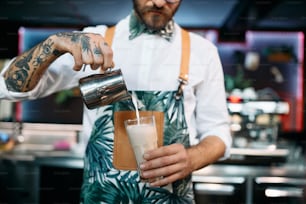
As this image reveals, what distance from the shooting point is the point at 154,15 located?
1.15 meters

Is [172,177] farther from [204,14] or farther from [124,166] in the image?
[204,14]

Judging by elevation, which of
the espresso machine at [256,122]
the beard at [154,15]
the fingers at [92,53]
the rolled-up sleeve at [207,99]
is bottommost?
the espresso machine at [256,122]

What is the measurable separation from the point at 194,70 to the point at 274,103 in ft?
8.45

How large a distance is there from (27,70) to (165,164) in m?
0.38

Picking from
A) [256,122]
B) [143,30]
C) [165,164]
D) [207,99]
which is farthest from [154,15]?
[256,122]

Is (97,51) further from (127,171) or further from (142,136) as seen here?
→ (127,171)

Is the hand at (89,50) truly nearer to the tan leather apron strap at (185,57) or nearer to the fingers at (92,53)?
the fingers at (92,53)

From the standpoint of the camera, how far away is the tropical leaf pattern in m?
1.15

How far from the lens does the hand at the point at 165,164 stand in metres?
0.95

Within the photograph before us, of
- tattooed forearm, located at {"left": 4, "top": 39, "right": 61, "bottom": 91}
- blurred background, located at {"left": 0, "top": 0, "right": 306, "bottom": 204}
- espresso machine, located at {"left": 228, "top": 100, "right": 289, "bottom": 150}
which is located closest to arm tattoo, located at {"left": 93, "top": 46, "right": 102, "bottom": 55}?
tattooed forearm, located at {"left": 4, "top": 39, "right": 61, "bottom": 91}

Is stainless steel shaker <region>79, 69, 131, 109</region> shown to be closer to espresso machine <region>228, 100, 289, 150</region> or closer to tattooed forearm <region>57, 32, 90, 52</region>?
tattooed forearm <region>57, 32, 90, 52</region>

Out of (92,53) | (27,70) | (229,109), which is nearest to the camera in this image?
(92,53)

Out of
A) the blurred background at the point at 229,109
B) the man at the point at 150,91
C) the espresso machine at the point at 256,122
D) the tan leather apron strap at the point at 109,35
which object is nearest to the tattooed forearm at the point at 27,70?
the man at the point at 150,91

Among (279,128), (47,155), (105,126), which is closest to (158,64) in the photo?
(105,126)
